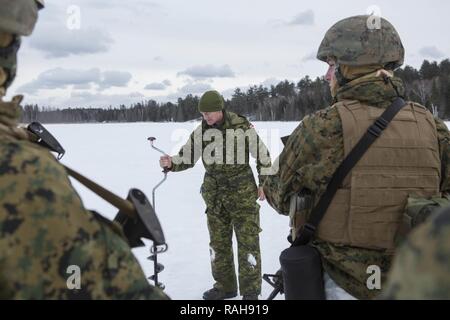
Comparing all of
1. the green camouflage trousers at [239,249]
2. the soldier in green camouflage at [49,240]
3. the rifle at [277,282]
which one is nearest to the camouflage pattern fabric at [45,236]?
the soldier in green camouflage at [49,240]

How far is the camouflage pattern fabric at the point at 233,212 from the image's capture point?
475 cm

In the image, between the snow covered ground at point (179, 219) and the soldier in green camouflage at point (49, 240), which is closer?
the soldier in green camouflage at point (49, 240)

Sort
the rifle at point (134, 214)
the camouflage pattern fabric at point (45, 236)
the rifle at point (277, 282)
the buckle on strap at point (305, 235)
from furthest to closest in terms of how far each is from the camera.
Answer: the rifle at point (277, 282), the buckle on strap at point (305, 235), the rifle at point (134, 214), the camouflage pattern fabric at point (45, 236)

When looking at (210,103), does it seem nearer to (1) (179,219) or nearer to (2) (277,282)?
(2) (277,282)

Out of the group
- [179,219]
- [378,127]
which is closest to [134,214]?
[378,127]

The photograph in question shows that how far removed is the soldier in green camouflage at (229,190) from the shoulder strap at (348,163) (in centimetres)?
232

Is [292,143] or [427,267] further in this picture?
[292,143]

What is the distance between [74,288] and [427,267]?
2.68 ft

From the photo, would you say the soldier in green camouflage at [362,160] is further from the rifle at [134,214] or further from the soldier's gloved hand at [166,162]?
the soldier's gloved hand at [166,162]

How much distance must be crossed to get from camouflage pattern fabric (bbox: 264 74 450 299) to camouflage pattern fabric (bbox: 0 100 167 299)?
1.42 m

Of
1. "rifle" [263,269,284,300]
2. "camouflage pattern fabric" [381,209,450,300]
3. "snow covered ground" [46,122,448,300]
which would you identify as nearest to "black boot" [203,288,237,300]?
"snow covered ground" [46,122,448,300]

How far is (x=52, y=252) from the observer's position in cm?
104
